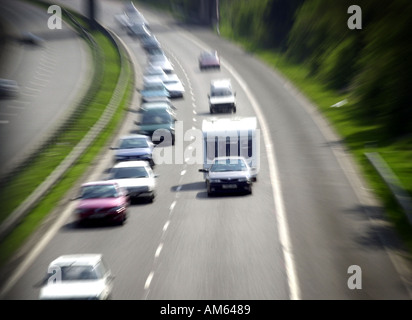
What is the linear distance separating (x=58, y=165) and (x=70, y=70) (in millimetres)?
37572

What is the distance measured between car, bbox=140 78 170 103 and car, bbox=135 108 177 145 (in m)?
9.76

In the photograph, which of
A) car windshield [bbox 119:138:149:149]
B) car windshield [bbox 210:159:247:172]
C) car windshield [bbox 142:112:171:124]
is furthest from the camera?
car windshield [bbox 142:112:171:124]

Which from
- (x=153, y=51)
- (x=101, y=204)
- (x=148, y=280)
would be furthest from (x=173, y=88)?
(x=148, y=280)

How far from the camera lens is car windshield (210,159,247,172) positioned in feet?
117

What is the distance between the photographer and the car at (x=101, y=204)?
2923 centimetres

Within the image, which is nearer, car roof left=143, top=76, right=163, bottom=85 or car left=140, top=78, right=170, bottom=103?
car left=140, top=78, right=170, bottom=103

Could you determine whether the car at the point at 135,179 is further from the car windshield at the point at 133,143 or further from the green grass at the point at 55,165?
the car windshield at the point at 133,143

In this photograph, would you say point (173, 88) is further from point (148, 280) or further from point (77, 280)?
point (77, 280)

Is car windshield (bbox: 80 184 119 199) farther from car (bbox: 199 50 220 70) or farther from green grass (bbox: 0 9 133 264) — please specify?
car (bbox: 199 50 220 70)

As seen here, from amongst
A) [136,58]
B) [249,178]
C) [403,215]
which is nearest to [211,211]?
[249,178]

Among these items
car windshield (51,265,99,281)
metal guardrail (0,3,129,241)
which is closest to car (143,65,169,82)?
metal guardrail (0,3,129,241)

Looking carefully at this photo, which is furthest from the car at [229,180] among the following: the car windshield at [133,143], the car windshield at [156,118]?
the car windshield at [156,118]
